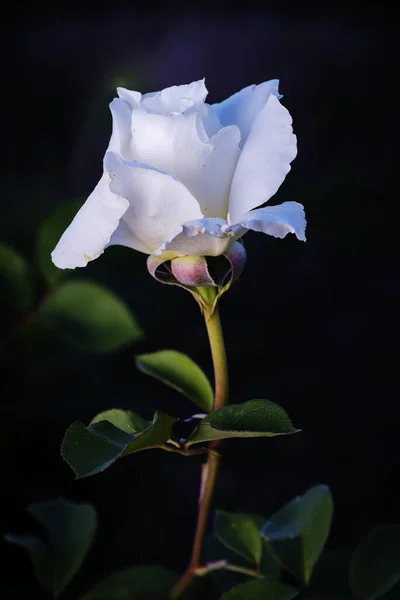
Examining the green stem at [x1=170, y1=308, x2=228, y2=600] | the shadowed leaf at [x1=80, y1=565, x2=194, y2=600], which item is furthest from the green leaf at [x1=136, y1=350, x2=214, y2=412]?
the shadowed leaf at [x1=80, y1=565, x2=194, y2=600]

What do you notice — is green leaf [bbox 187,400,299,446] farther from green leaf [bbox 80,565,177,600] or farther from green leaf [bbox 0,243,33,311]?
green leaf [bbox 0,243,33,311]

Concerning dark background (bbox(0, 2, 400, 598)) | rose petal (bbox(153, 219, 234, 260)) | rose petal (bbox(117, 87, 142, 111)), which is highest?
rose petal (bbox(117, 87, 142, 111))

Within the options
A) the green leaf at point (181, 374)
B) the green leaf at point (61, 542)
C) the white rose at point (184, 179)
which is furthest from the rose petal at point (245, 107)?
the green leaf at point (61, 542)

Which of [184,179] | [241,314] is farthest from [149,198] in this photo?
[241,314]

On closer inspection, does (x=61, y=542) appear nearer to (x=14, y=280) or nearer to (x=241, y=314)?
(x=14, y=280)

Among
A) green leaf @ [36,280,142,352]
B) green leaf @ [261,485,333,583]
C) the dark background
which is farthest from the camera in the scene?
the dark background

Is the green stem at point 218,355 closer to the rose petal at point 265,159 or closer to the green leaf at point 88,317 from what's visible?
the rose petal at point 265,159

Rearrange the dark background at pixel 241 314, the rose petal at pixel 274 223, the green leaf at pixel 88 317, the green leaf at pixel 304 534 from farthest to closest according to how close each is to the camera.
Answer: the dark background at pixel 241 314
the green leaf at pixel 88 317
the green leaf at pixel 304 534
the rose petal at pixel 274 223
